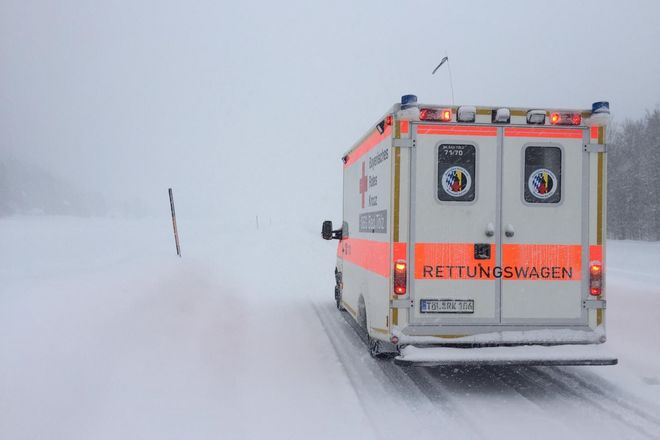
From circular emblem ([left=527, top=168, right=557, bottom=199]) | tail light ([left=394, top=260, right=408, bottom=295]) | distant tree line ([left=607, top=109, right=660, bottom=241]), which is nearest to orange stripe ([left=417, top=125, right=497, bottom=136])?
circular emblem ([left=527, top=168, right=557, bottom=199])

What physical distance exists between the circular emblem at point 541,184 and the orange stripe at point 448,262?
75 cm

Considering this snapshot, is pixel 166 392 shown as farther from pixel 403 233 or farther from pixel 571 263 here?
pixel 571 263

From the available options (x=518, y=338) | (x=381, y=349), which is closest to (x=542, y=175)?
(x=518, y=338)

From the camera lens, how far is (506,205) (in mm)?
5371

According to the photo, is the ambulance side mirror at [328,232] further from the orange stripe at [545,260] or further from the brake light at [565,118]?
the brake light at [565,118]

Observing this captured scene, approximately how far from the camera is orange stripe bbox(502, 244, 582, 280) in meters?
5.37

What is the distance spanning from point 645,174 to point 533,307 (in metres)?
49.0

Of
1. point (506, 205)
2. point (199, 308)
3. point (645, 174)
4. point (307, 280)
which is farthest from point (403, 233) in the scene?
point (645, 174)

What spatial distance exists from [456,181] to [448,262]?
0.86 meters

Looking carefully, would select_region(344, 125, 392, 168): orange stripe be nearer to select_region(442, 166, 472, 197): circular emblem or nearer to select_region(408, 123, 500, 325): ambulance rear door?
select_region(408, 123, 500, 325): ambulance rear door

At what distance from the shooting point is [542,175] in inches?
213

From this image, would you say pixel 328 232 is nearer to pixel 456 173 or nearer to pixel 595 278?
pixel 456 173

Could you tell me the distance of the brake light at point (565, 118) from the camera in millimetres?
5379

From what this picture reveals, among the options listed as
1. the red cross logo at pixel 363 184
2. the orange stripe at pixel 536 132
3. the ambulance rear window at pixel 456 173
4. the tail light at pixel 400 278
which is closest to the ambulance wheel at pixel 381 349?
the tail light at pixel 400 278
